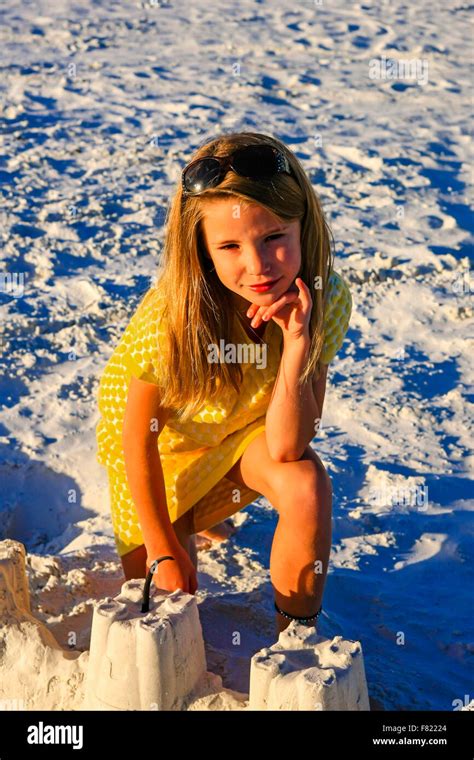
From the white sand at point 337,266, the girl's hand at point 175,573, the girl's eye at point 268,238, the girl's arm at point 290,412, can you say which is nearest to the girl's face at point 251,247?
the girl's eye at point 268,238

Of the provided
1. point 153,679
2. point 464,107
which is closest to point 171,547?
point 153,679

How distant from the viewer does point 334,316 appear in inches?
93.9

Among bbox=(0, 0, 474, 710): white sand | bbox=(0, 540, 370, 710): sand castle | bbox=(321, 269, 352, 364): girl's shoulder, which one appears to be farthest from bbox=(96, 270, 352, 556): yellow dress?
bbox=(0, 540, 370, 710): sand castle

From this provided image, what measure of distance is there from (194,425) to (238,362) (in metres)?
0.20

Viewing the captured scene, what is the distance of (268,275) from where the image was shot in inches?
83.8

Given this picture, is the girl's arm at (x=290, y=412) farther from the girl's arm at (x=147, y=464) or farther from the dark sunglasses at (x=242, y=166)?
the dark sunglasses at (x=242, y=166)

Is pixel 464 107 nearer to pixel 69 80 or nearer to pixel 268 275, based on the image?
pixel 69 80

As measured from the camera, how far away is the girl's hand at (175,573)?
227 cm

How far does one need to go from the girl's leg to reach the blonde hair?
212 mm

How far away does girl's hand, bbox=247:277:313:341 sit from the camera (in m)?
2.16

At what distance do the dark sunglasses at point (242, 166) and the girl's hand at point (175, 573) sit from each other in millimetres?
788

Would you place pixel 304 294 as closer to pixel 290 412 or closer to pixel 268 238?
pixel 268 238

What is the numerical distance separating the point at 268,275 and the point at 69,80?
4201 mm

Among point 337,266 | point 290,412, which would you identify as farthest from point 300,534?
point 337,266
